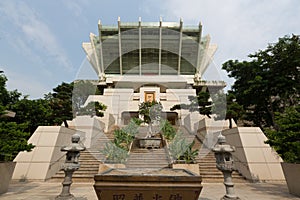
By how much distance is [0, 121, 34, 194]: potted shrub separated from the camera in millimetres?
4492

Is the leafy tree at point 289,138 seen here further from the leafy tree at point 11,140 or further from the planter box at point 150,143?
the leafy tree at point 11,140

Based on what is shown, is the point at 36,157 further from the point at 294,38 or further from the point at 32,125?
the point at 294,38

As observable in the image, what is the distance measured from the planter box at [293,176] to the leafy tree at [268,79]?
5.56 metres

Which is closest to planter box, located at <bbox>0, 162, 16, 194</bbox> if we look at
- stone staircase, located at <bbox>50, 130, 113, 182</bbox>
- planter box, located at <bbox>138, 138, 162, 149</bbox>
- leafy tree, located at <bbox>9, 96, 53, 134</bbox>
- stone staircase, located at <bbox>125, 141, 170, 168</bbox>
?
stone staircase, located at <bbox>50, 130, 113, 182</bbox>

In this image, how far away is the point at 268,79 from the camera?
416 inches

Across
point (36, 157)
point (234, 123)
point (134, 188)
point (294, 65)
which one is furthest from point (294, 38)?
point (36, 157)

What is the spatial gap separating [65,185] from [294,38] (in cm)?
1201

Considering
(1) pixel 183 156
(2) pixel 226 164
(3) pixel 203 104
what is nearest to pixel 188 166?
(1) pixel 183 156

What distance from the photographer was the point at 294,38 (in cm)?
974

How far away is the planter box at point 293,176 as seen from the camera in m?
4.85

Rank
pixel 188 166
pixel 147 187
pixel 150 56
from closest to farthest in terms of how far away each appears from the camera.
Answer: pixel 147 187 → pixel 188 166 → pixel 150 56

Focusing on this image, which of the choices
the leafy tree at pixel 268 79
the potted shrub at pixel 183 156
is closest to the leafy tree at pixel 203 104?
the leafy tree at pixel 268 79

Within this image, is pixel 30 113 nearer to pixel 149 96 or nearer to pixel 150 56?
pixel 149 96

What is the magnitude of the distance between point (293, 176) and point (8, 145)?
23.6 feet
